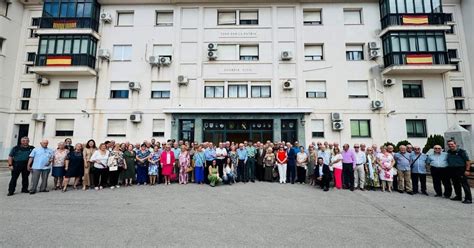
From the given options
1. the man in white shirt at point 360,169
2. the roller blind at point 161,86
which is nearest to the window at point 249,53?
the roller blind at point 161,86

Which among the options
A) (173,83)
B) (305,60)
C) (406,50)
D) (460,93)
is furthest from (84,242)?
(460,93)

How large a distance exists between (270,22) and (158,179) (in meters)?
13.8

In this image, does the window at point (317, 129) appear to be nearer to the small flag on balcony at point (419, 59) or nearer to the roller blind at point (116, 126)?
the small flag on balcony at point (419, 59)

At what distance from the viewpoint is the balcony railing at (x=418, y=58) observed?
15.3 m

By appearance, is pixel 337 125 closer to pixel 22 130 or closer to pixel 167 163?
pixel 167 163

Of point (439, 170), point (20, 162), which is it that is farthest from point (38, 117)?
point (439, 170)

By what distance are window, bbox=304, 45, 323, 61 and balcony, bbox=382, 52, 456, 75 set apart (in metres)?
4.54

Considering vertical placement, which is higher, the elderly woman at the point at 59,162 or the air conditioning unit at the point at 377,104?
the air conditioning unit at the point at 377,104

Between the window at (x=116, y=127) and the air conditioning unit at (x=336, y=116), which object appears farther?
the window at (x=116, y=127)

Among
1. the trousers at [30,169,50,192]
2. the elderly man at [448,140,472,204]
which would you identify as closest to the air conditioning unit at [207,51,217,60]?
the trousers at [30,169,50,192]

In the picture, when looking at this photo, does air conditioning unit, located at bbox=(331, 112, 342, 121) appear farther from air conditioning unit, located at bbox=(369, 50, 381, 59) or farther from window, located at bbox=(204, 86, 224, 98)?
window, located at bbox=(204, 86, 224, 98)

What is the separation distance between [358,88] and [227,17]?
36.9ft

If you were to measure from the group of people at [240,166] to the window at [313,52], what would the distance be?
30.0 ft

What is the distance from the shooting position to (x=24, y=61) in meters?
17.4
